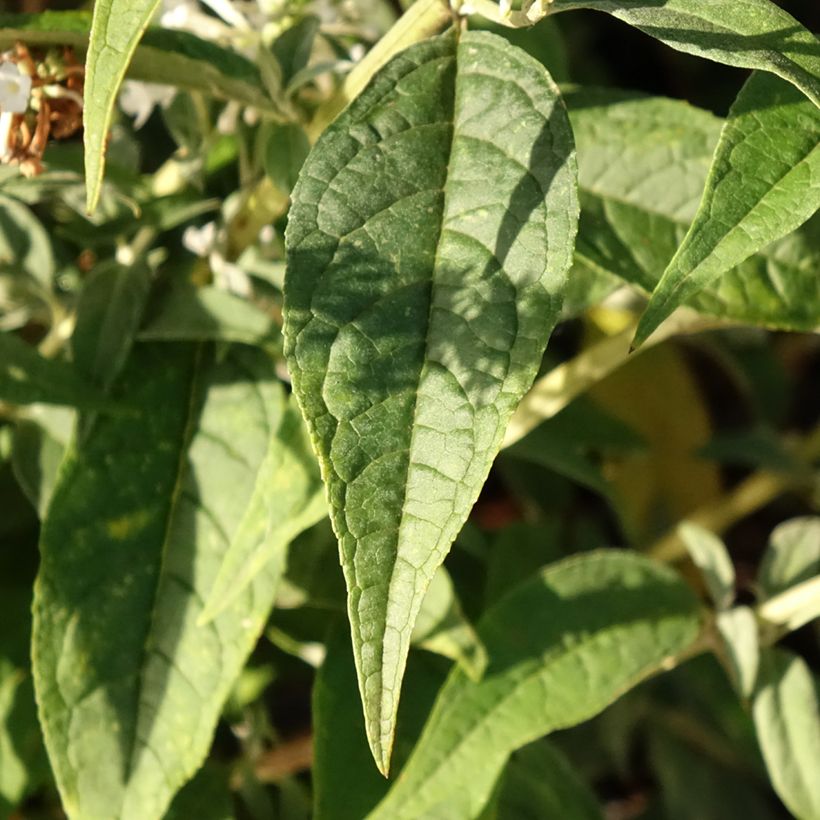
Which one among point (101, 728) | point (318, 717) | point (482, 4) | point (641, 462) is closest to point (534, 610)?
point (318, 717)

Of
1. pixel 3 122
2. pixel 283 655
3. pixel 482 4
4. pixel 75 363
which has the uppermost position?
pixel 482 4

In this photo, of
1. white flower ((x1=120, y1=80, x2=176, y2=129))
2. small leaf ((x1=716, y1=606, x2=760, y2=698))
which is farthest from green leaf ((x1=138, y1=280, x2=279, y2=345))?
small leaf ((x1=716, y1=606, x2=760, y2=698))

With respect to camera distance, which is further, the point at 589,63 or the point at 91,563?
the point at 589,63

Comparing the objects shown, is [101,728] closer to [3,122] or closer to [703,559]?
[3,122]

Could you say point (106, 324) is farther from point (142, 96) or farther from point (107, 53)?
point (107, 53)

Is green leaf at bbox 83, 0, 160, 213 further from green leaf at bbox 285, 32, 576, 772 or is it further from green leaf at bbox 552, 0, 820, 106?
green leaf at bbox 552, 0, 820, 106

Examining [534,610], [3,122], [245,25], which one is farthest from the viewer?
[534,610]
